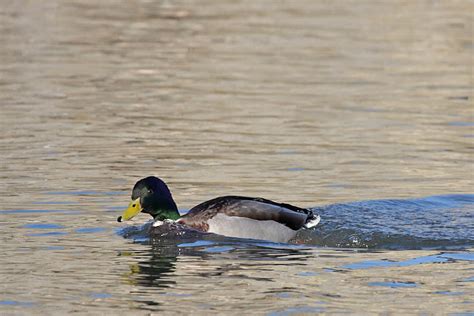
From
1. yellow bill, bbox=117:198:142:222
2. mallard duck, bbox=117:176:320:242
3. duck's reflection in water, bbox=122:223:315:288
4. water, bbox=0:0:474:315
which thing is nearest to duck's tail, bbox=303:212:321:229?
mallard duck, bbox=117:176:320:242

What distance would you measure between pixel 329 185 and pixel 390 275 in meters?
4.24

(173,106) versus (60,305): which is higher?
(173,106)

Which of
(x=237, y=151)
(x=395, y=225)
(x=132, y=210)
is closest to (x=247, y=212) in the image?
(x=132, y=210)

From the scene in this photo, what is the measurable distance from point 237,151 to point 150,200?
4754 millimetres

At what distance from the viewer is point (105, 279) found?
10945 millimetres

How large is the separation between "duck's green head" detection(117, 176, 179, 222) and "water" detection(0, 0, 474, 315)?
325 mm

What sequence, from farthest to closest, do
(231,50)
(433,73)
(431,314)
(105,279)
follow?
(231,50), (433,73), (105,279), (431,314)

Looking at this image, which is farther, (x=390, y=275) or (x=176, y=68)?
(x=176, y=68)

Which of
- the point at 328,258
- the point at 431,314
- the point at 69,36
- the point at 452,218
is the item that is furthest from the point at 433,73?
the point at 431,314

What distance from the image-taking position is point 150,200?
1262 centimetres

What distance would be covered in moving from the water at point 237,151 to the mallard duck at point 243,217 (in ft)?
0.43

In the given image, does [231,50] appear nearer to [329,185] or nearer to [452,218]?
[329,185]

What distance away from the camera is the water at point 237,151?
10.8 m

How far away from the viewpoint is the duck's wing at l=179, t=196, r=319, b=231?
486 inches
